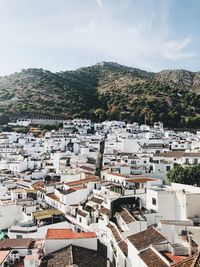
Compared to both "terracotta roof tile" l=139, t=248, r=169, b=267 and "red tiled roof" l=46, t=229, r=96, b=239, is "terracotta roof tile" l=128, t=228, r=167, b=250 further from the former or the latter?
"red tiled roof" l=46, t=229, r=96, b=239

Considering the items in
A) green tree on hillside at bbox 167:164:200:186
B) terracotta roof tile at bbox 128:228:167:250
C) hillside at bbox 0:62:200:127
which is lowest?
terracotta roof tile at bbox 128:228:167:250

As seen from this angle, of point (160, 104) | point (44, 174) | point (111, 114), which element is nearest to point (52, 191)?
point (44, 174)

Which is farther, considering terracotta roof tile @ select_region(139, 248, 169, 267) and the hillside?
the hillside

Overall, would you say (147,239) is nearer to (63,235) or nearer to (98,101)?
(63,235)

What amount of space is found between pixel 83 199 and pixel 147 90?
7786 cm

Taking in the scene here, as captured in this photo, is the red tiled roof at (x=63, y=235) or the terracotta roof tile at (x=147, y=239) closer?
the terracotta roof tile at (x=147, y=239)

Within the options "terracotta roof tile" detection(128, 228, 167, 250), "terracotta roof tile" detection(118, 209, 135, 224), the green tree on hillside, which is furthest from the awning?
"terracotta roof tile" detection(128, 228, 167, 250)

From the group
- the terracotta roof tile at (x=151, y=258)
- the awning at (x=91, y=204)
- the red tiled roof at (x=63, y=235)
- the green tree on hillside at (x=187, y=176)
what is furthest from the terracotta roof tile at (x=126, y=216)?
the green tree on hillside at (x=187, y=176)

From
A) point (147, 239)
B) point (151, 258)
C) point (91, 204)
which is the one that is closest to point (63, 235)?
point (147, 239)

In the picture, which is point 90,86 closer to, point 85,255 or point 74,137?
point 74,137

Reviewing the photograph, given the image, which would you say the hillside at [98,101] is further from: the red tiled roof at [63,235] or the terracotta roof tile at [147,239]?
the terracotta roof tile at [147,239]

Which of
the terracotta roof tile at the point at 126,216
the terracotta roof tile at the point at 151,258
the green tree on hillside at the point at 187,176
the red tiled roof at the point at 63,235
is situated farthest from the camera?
the green tree on hillside at the point at 187,176

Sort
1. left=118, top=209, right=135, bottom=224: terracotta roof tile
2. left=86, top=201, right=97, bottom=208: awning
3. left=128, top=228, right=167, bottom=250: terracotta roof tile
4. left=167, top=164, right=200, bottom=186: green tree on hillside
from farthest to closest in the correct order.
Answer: left=167, top=164, right=200, bottom=186: green tree on hillside → left=86, top=201, right=97, bottom=208: awning → left=118, top=209, right=135, bottom=224: terracotta roof tile → left=128, top=228, right=167, bottom=250: terracotta roof tile

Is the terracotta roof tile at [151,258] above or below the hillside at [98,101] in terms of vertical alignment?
below
